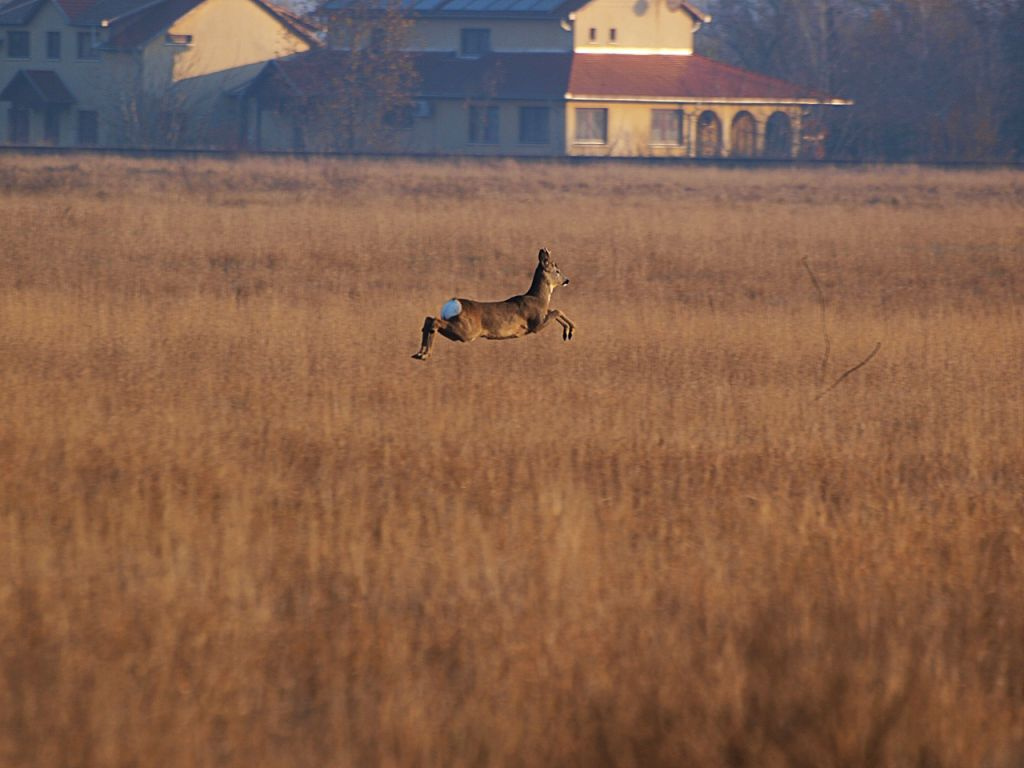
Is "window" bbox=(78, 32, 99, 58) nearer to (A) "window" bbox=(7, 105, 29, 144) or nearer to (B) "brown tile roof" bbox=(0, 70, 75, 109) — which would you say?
(B) "brown tile roof" bbox=(0, 70, 75, 109)

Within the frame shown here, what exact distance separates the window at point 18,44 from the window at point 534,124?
20637 mm

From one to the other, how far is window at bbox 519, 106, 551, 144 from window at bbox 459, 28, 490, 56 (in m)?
4.30

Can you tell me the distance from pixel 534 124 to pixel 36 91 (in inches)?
744

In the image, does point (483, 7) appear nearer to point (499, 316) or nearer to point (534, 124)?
point (534, 124)

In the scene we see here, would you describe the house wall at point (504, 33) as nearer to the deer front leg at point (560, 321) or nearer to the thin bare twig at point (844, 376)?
the thin bare twig at point (844, 376)

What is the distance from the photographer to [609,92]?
55.2m

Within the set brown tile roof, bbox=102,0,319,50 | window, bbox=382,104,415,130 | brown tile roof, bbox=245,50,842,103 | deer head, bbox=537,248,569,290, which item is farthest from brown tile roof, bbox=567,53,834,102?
deer head, bbox=537,248,569,290

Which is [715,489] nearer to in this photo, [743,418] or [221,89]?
[743,418]

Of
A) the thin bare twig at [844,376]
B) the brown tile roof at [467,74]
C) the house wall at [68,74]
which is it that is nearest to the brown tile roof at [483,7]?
the brown tile roof at [467,74]

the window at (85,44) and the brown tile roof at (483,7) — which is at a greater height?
the brown tile roof at (483,7)

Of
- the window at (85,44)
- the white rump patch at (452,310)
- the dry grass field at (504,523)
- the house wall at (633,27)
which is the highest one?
the house wall at (633,27)

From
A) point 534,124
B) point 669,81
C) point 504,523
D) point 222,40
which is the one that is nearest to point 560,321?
point 504,523

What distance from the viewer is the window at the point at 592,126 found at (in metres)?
55.9

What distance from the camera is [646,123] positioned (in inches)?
2223
